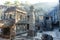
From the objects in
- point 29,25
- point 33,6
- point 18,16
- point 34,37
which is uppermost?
point 33,6

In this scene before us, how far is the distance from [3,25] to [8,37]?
355 mm

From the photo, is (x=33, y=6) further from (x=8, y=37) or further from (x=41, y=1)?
(x=8, y=37)

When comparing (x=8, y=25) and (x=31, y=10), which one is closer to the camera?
(x=8, y=25)

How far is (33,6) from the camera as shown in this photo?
3.86 m

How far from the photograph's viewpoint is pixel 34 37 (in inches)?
150

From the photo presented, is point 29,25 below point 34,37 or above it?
above

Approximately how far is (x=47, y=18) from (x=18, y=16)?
80 centimetres

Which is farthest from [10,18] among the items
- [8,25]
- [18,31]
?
[18,31]

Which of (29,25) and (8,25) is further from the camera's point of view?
(29,25)

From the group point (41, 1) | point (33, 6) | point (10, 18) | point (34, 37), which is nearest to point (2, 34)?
point (10, 18)

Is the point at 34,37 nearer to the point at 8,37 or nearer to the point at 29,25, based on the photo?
the point at 29,25

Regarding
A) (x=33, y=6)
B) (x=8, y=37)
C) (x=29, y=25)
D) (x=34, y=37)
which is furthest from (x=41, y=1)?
(x=8, y=37)

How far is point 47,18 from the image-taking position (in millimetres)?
3943

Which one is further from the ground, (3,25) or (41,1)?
(41,1)
